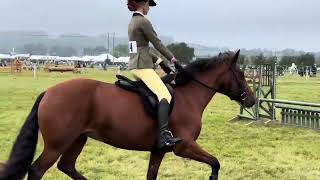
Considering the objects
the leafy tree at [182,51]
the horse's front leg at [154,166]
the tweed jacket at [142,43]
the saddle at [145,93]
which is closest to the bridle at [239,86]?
the saddle at [145,93]

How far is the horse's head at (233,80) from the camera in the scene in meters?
7.50

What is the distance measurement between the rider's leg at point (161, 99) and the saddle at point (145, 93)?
7 centimetres

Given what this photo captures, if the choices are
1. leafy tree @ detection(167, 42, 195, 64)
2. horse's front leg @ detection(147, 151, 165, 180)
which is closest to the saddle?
horse's front leg @ detection(147, 151, 165, 180)

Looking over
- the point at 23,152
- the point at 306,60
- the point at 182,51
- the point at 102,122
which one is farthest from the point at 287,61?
the point at 23,152

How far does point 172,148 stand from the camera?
6.61m

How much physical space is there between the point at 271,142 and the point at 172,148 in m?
6.18

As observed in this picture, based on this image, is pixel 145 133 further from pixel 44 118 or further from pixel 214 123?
pixel 214 123

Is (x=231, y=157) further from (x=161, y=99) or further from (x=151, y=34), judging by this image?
(x=151, y=34)

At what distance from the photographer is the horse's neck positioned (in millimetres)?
7098

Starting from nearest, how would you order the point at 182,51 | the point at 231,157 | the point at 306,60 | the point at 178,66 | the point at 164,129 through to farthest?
the point at 164,129 → the point at 178,66 → the point at 231,157 → the point at 306,60 → the point at 182,51

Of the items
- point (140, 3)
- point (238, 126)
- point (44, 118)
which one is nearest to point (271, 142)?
point (238, 126)

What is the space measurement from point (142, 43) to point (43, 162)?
2.09 metres

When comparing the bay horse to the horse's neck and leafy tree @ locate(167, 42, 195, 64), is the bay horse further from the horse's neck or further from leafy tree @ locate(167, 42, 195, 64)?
leafy tree @ locate(167, 42, 195, 64)

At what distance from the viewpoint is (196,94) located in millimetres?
7230
